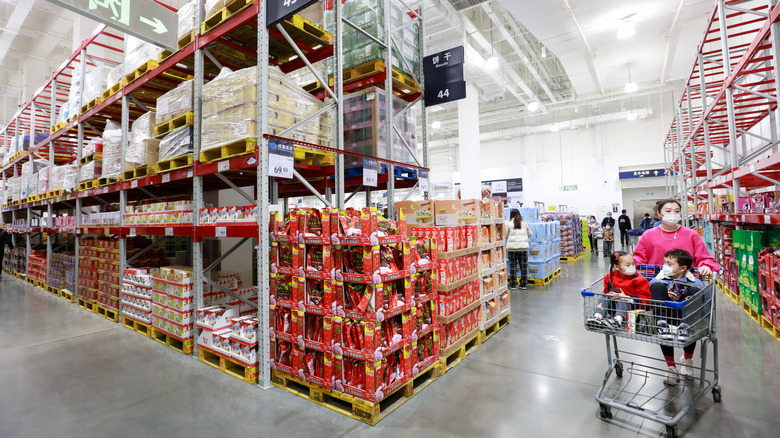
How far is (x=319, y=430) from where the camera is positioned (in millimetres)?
2670

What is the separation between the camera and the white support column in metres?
13.2

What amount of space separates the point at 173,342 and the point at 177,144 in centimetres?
253

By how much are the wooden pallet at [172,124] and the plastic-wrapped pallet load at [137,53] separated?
1.13 meters

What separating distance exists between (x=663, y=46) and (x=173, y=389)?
49.8ft

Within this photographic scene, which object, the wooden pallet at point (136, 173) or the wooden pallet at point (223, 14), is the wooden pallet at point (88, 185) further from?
the wooden pallet at point (223, 14)

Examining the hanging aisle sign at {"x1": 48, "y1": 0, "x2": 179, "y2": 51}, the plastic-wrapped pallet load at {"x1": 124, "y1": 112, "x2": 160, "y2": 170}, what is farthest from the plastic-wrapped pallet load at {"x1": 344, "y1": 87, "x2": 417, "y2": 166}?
the plastic-wrapped pallet load at {"x1": 124, "y1": 112, "x2": 160, "y2": 170}

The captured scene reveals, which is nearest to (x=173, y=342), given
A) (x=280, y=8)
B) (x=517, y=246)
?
(x=280, y=8)

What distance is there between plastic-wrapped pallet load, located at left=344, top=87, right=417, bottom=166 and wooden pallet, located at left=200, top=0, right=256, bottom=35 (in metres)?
1.63

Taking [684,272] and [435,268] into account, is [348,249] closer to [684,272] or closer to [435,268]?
[435,268]

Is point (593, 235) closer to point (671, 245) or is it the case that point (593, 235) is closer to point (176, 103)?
point (671, 245)

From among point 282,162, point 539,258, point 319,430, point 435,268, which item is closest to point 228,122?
point 282,162

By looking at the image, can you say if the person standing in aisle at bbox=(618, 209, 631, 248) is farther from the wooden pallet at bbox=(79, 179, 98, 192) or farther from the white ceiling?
the wooden pallet at bbox=(79, 179, 98, 192)

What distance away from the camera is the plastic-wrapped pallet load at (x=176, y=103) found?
14.5 feet

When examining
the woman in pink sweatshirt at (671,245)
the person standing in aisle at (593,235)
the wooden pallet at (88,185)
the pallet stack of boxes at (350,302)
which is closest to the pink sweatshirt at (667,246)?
the woman in pink sweatshirt at (671,245)
